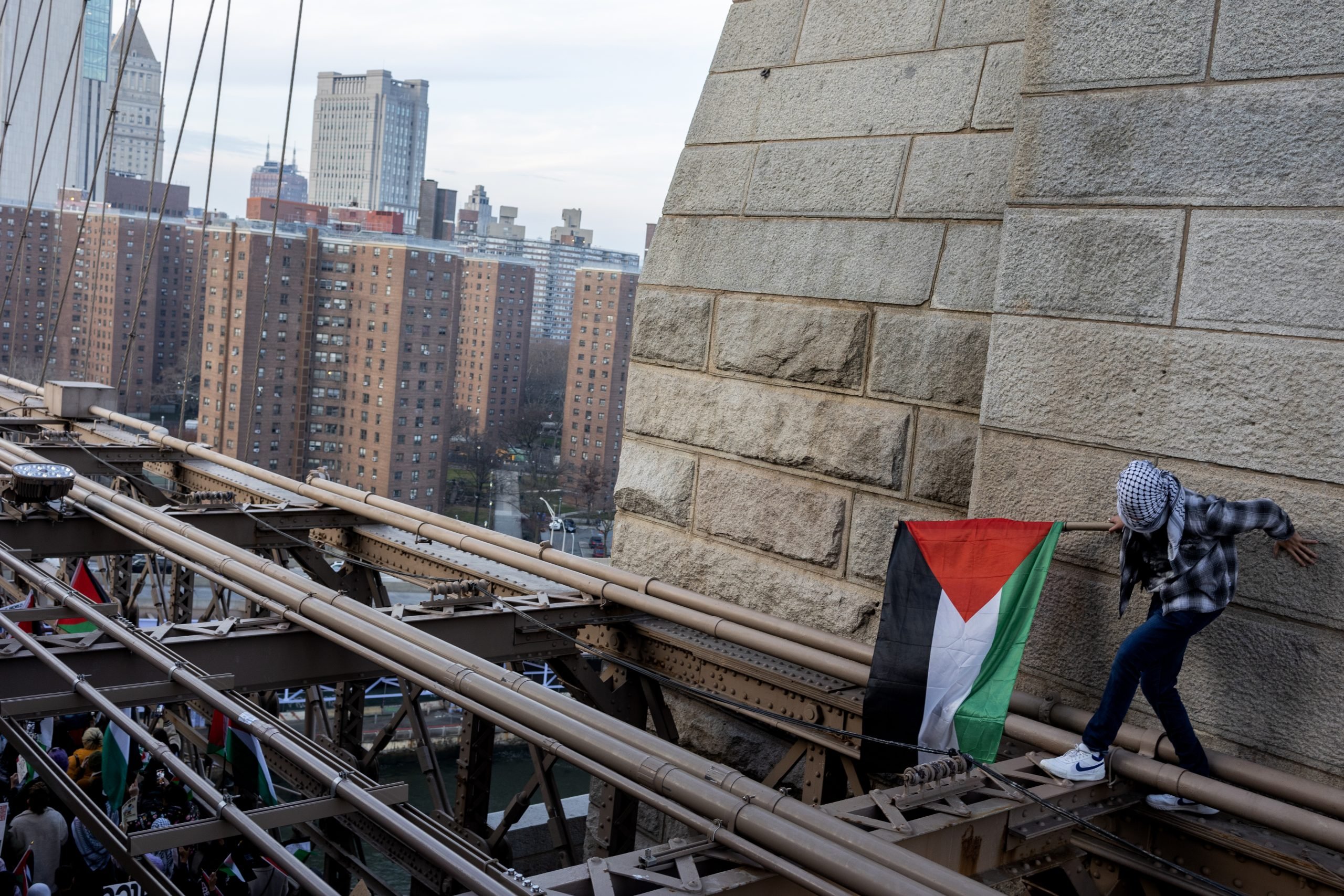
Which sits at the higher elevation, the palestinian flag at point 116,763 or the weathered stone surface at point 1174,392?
the weathered stone surface at point 1174,392

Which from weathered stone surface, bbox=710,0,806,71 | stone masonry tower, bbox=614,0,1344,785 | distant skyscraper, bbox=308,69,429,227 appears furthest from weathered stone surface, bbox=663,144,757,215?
distant skyscraper, bbox=308,69,429,227

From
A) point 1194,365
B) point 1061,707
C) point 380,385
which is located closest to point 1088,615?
point 1061,707

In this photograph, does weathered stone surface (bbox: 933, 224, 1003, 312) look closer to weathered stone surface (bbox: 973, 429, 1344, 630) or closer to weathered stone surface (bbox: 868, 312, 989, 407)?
weathered stone surface (bbox: 868, 312, 989, 407)

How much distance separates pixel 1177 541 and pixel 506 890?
92.7 inches

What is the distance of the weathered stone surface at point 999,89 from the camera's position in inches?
195

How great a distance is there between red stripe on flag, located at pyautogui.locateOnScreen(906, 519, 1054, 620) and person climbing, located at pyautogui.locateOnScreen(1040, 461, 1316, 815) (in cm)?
36

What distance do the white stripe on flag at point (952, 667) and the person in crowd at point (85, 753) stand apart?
5212 millimetres

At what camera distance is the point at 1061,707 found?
13.7ft

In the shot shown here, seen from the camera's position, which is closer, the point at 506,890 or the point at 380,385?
the point at 506,890

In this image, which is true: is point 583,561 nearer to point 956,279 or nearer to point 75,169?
point 956,279

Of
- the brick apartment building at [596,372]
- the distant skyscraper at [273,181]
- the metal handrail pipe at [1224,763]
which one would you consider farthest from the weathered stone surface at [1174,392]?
the distant skyscraper at [273,181]

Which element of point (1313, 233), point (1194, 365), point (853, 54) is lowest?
point (1194, 365)

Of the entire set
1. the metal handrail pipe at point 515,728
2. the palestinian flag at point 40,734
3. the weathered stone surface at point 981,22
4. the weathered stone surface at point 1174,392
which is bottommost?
the palestinian flag at point 40,734

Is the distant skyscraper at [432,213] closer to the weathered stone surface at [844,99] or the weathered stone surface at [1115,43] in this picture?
the weathered stone surface at [844,99]
